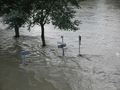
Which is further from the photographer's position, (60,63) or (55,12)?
(55,12)

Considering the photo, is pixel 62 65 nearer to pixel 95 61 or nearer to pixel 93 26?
pixel 95 61

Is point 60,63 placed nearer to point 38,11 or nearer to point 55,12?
point 55,12

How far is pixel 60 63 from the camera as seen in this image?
13.2m

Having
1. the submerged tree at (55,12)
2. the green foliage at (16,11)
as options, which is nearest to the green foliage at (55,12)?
the submerged tree at (55,12)

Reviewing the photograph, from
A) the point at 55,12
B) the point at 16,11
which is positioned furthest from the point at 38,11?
the point at 16,11

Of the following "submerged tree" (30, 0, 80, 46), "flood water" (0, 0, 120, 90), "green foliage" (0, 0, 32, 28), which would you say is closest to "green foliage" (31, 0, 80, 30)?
"submerged tree" (30, 0, 80, 46)

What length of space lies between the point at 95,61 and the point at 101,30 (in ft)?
27.3

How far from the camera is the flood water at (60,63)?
35.5 feet

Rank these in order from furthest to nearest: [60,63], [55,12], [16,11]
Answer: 1. [55,12]
2. [16,11]
3. [60,63]

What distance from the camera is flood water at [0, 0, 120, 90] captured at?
426 inches

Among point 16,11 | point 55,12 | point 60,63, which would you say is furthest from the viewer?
point 55,12

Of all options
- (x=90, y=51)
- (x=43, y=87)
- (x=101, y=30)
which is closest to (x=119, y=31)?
(x=101, y=30)

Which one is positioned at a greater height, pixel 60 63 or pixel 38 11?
pixel 38 11

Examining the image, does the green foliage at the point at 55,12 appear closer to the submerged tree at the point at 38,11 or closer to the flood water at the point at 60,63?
the submerged tree at the point at 38,11
